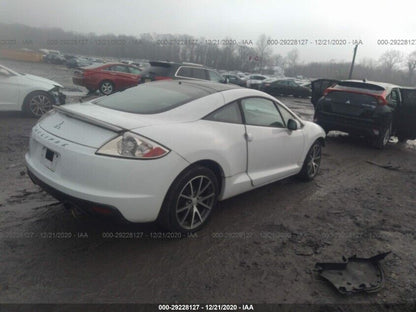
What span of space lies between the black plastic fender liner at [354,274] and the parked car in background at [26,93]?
7.99 meters

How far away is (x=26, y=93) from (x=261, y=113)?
22.0 ft

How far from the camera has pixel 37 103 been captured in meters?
8.52

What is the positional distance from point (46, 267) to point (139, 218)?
0.83m

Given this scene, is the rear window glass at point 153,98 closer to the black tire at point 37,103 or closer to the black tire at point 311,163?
the black tire at point 311,163

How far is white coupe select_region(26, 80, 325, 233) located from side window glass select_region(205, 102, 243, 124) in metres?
0.01

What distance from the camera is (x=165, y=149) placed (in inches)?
112

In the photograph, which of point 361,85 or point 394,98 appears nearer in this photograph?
point 361,85

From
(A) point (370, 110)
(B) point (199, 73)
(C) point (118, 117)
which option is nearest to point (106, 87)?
(B) point (199, 73)

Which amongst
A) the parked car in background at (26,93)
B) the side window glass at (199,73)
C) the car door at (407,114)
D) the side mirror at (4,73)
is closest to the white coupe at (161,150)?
the parked car in background at (26,93)

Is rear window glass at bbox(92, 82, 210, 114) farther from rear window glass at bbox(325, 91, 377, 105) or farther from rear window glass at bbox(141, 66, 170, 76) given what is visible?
rear window glass at bbox(141, 66, 170, 76)

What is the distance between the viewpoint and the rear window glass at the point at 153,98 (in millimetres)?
3389

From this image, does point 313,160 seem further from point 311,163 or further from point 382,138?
point 382,138

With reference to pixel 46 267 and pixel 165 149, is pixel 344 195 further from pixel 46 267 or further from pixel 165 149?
pixel 46 267

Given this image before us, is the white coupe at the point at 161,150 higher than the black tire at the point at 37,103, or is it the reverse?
the white coupe at the point at 161,150
